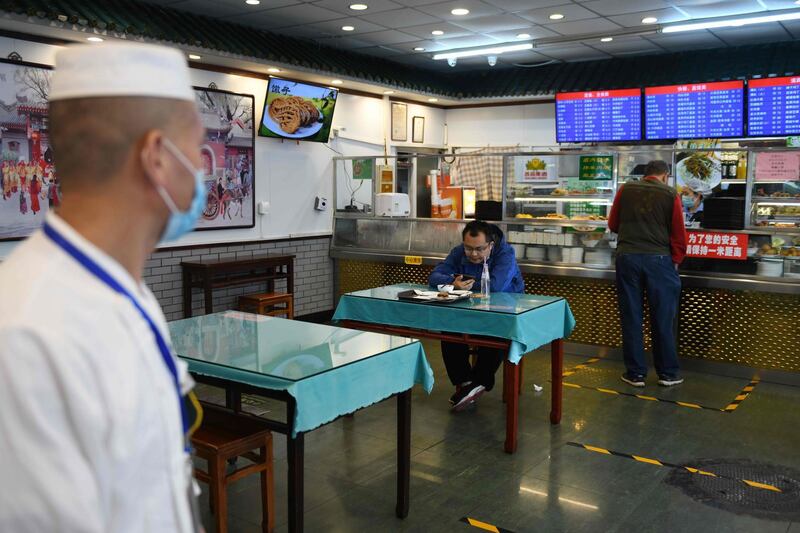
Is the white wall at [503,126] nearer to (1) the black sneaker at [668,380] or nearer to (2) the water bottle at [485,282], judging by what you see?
(1) the black sneaker at [668,380]

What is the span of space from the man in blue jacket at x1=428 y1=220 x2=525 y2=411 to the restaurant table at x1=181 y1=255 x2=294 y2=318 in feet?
8.56

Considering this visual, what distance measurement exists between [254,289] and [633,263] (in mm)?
4147

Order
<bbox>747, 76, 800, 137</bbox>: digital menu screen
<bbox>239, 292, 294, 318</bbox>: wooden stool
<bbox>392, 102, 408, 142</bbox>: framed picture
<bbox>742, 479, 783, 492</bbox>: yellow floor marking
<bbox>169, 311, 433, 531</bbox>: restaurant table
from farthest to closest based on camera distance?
<bbox>392, 102, 408, 142</bbox>: framed picture, <bbox>747, 76, 800, 137</bbox>: digital menu screen, <bbox>239, 292, 294, 318</bbox>: wooden stool, <bbox>742, 479, 783, 492</bbox>: yellow floor marking, <bbox>169, 311, 433, 531</bbox>: restaurant table

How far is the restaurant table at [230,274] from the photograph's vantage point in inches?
277

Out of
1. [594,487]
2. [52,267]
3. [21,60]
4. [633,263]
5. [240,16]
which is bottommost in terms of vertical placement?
[594,487]

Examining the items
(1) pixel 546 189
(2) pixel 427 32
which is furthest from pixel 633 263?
(2) pixel 427 32

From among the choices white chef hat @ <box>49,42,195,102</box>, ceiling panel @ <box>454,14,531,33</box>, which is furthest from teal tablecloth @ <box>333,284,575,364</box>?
ceiling panel @ <box>454,14,531,33</box>

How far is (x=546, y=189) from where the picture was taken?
7594 mm

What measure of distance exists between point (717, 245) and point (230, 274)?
15.7 ft

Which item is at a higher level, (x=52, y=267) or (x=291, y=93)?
(x=291, y=93)

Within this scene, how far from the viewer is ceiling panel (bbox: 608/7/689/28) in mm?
7156

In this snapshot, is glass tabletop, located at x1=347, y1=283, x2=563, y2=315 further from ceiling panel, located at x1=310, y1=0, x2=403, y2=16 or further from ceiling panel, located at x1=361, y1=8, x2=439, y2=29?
ceiling panel, located at x1=361, y1=8, x2=439, y2=29

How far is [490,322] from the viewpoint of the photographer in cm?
448

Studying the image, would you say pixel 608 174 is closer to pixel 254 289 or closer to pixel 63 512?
pixel 254 289
